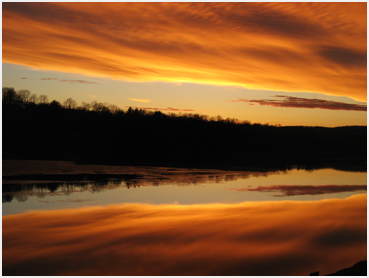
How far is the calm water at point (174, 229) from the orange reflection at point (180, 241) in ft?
0.10

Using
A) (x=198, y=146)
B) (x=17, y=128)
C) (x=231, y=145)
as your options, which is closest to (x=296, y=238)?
(x=17, y=128)

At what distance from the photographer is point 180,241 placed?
10.7 metres

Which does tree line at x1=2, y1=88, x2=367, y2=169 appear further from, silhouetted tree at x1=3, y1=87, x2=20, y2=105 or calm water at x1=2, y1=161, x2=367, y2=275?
calm water at x1=2, y1=161, x2=367, y2=275

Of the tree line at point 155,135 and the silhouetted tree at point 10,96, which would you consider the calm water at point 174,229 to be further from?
the silhouetted tree at point 10,96

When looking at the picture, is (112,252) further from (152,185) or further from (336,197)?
(336,197)

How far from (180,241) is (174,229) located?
123 cm

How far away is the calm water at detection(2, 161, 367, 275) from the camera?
358 inches

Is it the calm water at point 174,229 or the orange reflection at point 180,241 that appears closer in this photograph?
the orange reflection at point 180,241

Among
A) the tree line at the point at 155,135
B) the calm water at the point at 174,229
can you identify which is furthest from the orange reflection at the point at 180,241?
the tree line at the point at 155,135

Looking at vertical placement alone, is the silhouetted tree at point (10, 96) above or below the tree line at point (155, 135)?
above

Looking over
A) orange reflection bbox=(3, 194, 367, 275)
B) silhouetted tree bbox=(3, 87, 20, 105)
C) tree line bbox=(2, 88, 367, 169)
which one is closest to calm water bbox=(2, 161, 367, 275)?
orange reflection bbox=(3, 194, 367, 275)

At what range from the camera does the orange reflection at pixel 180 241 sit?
29.3 feet

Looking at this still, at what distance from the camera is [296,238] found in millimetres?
11656

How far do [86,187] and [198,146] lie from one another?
72473mm
